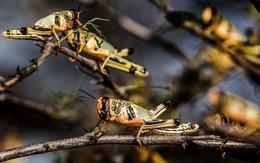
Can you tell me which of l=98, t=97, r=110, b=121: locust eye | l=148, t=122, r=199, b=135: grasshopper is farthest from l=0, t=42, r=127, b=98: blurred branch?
l=148, t=122, r=199, b=135: grasshopper

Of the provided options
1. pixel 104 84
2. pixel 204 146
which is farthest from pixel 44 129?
pixel 204 146

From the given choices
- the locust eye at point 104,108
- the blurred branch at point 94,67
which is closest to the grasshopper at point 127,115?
the locust eye at point 104,108

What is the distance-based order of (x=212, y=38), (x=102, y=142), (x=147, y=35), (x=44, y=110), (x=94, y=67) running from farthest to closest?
(x=147, y=35) < (x=44, y=110) < (x=212, y=38) < (x=94, y=67) < (x=102, y=142)

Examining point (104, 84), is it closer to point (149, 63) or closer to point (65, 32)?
point (65, 32)

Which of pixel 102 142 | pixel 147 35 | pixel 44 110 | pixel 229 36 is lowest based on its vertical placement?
pixel 102 142

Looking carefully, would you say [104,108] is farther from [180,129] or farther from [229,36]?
[229,36]

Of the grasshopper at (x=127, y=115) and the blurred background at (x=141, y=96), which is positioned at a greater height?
the blurred background at (x=141, y=96)

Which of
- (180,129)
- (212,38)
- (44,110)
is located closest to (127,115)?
(180,129)

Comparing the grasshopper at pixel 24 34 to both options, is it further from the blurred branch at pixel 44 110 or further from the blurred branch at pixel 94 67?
the blurred branch at pixel 44 110
